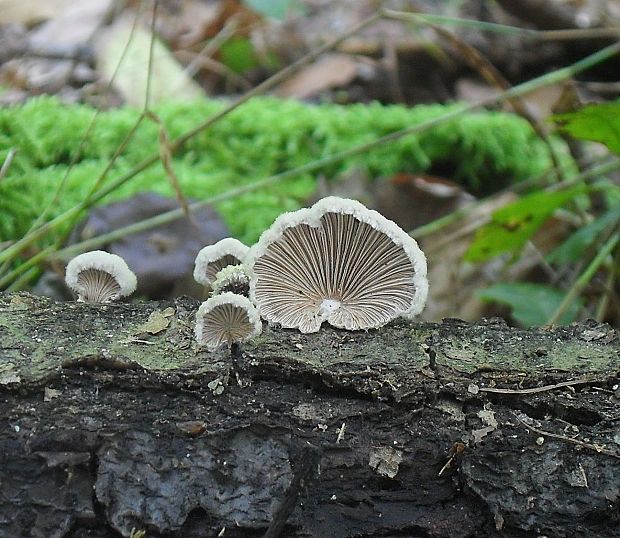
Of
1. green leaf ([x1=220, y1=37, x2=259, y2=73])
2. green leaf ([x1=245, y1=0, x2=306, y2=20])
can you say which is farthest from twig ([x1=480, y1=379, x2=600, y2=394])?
green leaf ([x1=220, y1=37, x2=259, y2=73])

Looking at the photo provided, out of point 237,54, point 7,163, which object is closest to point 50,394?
point 7,163

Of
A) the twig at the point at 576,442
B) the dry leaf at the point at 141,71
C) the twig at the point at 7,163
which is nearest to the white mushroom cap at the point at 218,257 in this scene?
the twig at the point at 576,442

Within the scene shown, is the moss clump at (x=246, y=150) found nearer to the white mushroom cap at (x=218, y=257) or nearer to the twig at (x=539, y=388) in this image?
the white mushroom cap at (x=218, y=257)

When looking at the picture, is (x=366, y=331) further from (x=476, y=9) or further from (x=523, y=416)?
(x=476, y=9)

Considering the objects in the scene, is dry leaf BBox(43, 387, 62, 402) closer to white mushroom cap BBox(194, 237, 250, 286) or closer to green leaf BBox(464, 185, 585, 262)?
white mushroom cap BBox(194, 237, 250, 286)

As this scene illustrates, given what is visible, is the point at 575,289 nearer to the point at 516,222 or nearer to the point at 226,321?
the point at 516,222

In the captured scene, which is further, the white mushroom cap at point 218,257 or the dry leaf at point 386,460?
the white mushroom cap at point 218,257
